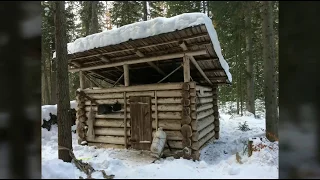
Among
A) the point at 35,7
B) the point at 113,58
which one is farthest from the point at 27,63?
the point at 113,58

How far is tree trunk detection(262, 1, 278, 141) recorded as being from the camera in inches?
215

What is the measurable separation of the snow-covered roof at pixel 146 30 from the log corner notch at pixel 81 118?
200cm

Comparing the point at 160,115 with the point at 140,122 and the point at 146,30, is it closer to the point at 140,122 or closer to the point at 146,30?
the point at 140,122

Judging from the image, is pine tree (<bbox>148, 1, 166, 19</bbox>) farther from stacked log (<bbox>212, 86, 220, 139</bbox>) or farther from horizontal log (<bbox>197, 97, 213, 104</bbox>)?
stacked log (<bbox>212, 86, 220, 139</bbox>)

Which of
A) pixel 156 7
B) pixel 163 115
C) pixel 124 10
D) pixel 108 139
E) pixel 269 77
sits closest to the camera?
pixel 269 77

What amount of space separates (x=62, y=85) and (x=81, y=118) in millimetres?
4573

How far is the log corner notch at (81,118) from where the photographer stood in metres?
7.98

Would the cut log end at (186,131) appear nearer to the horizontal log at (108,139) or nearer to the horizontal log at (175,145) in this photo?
the horizontal log at (175,145)

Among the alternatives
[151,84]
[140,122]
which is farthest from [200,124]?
[151,84]

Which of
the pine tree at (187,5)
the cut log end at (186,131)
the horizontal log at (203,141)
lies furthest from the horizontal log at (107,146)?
the pine tree at (187,5)

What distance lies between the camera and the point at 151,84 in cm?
694

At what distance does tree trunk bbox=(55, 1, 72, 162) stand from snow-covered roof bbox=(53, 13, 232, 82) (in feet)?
6.43

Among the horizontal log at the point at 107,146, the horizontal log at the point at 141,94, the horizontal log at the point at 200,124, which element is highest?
the horizontal log at the point at 141,94

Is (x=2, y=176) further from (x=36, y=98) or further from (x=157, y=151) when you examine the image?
(x=157, y=151)
